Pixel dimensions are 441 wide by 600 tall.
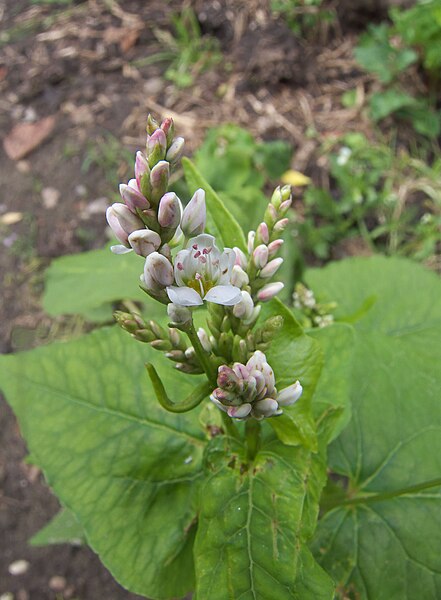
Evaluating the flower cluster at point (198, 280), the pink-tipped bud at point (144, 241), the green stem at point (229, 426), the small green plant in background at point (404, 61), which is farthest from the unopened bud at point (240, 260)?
the small green plant in background at point (404, 61)

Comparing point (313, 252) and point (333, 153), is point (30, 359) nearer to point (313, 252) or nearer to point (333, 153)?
point (313, 252)

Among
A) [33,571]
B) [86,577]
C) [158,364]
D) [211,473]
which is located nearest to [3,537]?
[33,571]

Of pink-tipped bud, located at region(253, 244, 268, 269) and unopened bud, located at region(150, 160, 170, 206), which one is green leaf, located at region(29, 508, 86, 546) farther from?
unopened bud, located at region(150, 160, 170, 206)

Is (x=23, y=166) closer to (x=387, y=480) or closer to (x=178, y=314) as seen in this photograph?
(x=387, y=480)

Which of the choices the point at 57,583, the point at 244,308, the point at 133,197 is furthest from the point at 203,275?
the point at 57,583

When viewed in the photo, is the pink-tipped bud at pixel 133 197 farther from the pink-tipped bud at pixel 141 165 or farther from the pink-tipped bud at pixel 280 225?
the pink-tipped bud at pixel 280 225

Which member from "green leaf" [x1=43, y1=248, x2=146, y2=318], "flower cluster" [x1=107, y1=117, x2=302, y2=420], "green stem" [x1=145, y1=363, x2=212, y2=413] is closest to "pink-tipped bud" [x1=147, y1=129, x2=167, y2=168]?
"flower cluster" [x1=107, y1=117, x2=302, y2=420]
